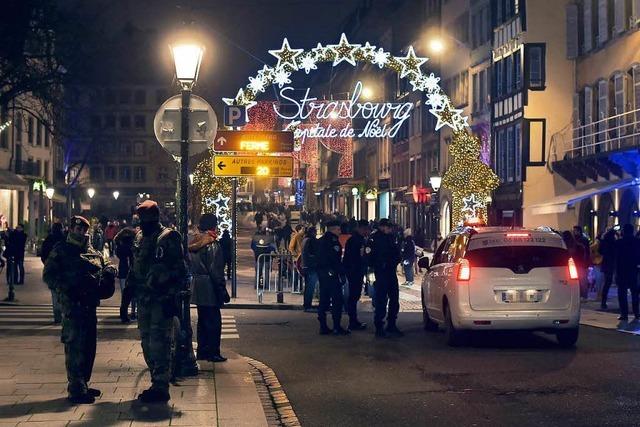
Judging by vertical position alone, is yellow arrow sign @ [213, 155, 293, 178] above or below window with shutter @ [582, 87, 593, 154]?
below

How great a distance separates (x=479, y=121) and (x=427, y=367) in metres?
36.3

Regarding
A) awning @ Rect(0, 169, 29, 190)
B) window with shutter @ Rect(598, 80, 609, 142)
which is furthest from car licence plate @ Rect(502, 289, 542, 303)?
awning @ Rect(0, 169, 29, 190)

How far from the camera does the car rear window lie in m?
14.8

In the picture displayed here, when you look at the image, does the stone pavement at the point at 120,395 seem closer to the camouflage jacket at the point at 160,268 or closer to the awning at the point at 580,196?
the camouflage jacket at the point at 160,268

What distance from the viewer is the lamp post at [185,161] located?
11.3 metres

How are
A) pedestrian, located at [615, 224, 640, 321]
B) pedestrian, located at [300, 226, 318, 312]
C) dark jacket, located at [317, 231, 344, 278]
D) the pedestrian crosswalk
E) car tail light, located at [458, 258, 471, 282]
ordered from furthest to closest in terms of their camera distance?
pedestrian, located at [300, 226, 318, 312] < pedestrian, located at [615, 224, 640, 321] < the pedestrian crosswalk < dark jacket, located at [317, 231, 344, 278] < car tail light, located at [458, 258, 471, 282]

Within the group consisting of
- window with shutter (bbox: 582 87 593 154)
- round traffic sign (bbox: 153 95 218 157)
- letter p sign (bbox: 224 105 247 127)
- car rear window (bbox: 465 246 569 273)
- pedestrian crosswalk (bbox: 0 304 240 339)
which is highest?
window with shutter (bbox: 582 87 593 154)

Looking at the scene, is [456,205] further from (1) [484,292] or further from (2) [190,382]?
(2) [190,382]

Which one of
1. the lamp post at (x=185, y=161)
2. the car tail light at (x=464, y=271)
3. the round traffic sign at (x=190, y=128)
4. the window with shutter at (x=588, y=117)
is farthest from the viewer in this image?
the window with shutter at (x=588, y=117)

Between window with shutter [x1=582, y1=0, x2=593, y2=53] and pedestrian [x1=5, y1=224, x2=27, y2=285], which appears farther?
window with shutter [x1=582, y1=0, x2=593, y2=53]

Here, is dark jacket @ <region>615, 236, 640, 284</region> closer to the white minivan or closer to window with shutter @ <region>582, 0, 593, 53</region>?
the white minivan

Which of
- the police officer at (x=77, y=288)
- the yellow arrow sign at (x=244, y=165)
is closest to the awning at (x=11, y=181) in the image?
the yellow arrow sign at (x=244, y=165)

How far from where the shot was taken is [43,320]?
18.5 meters

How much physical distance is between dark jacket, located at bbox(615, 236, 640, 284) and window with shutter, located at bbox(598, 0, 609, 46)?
16883 millimetres
